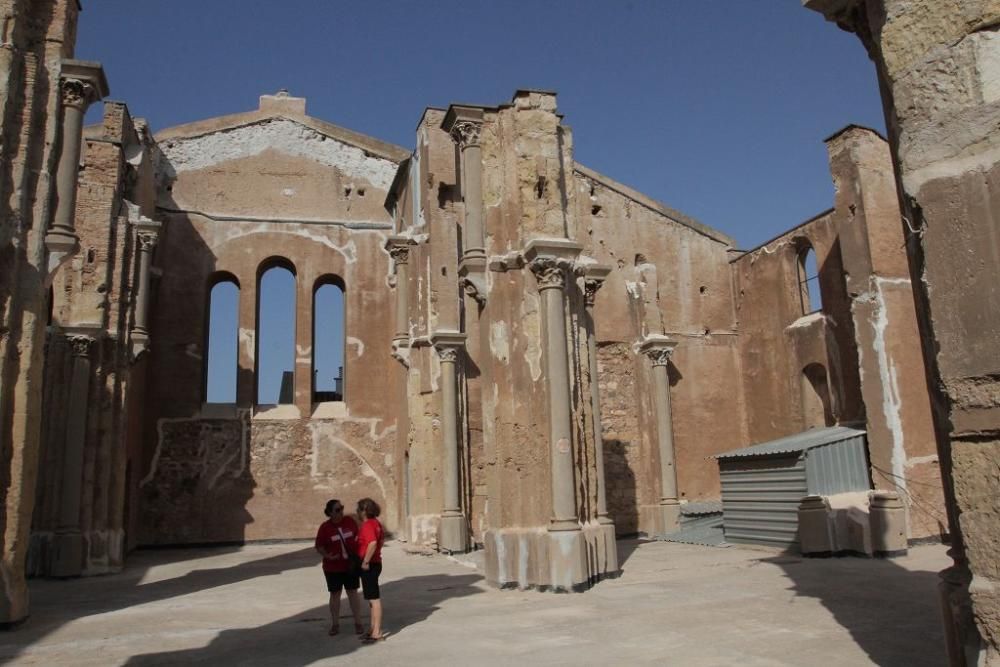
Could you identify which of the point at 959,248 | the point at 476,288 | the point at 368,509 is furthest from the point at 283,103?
the point at 959,248

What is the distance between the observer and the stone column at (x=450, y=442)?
1493cm

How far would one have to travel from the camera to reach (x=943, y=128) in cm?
369

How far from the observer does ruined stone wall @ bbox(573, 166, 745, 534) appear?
1822 cm

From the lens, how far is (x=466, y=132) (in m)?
11.7

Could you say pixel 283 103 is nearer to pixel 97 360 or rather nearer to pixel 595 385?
pixel 97 360

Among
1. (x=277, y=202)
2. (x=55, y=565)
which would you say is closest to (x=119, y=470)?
(x=55, y=565)

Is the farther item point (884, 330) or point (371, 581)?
point (884, 330)

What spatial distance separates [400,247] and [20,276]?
10540 millimetres

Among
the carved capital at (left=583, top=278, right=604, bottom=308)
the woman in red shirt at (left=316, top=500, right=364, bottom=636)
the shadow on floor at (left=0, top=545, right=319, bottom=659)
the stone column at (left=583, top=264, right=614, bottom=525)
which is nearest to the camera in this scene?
the woman in red shirt at (left=316, top=500, right=364, bottom=636)

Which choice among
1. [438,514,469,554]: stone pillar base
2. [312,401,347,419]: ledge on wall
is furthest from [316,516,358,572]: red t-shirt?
[312,401,347,419]: ledge on wall

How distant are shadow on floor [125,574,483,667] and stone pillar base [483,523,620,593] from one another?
455mm

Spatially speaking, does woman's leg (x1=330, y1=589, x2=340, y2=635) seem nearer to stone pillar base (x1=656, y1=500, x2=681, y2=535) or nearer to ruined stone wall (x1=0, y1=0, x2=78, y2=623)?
ruined stone wall (x1=0, y1=0, x2=78, y2=623)

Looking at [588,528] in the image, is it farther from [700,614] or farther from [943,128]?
[943,128]

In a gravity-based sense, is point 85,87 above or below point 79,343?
above
